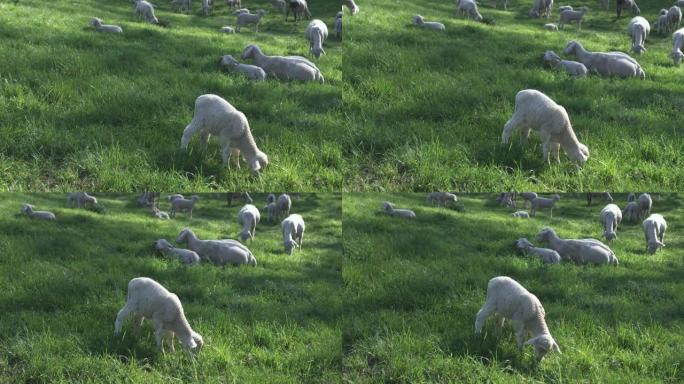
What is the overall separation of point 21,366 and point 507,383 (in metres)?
5.70

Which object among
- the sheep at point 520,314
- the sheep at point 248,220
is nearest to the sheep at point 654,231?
the sheep at point 520,314

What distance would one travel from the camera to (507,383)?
28.7 feet

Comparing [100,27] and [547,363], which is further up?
[100,27]

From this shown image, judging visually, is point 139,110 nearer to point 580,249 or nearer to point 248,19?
point 580,249

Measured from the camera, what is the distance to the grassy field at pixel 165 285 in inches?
357

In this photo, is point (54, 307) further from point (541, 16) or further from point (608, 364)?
point (541, 16)

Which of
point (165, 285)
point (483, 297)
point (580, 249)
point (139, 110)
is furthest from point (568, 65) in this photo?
point (165, 285)

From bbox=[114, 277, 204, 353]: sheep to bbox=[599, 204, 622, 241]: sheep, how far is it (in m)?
6.09

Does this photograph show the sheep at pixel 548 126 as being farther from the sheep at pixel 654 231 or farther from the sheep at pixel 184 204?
the sheep at pixel 184 204

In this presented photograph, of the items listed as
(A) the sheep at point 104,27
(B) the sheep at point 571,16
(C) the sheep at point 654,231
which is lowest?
(C) the sheep at point 654,231

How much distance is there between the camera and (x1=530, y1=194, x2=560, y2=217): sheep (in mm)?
10553

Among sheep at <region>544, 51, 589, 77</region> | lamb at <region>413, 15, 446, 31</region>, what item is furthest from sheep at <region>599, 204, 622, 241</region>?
lamb at <region>413, 15, 446, 31</region>

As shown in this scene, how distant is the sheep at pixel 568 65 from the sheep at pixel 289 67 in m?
4.44

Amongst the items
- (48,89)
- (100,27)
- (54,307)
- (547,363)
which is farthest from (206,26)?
(547,363)
